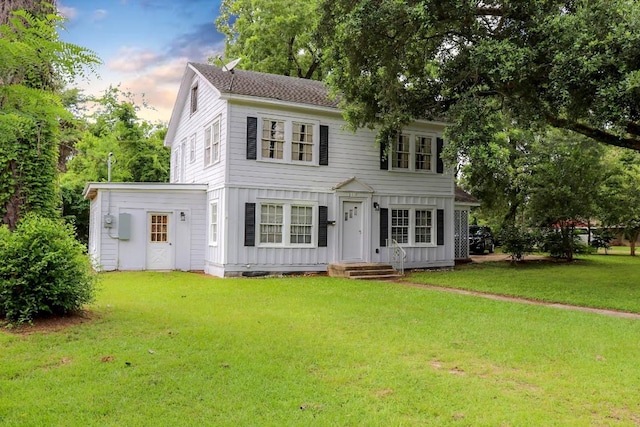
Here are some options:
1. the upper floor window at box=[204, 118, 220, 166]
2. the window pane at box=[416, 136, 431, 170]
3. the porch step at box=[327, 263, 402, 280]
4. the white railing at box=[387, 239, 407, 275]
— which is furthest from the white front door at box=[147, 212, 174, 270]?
the window pane at box=[416, 136, 431, 170]

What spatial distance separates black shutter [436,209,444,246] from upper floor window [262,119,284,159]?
632 cm

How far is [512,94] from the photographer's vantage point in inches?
477

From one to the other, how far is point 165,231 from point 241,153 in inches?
159

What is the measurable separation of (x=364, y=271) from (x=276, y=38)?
16151 mm

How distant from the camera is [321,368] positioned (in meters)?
5.22

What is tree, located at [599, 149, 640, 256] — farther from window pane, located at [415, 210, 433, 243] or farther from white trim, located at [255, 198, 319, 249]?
white trim, located at [255, 198, 319, 249]

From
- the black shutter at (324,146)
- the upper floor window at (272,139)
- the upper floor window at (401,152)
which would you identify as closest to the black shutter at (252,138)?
the upper floor window at (272,139)

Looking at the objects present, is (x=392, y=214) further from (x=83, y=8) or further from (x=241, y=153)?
(x=83, y=8)

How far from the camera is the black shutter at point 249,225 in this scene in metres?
14.5

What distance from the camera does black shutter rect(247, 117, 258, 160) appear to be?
14.6 meters

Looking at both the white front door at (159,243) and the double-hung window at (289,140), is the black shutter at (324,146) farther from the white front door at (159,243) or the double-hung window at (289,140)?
the white front door at (159,243)

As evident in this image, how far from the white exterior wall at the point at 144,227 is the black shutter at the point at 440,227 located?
8.28m

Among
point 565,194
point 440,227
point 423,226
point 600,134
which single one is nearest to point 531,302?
point 600,134

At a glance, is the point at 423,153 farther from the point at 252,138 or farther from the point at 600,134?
the point at 252,138
